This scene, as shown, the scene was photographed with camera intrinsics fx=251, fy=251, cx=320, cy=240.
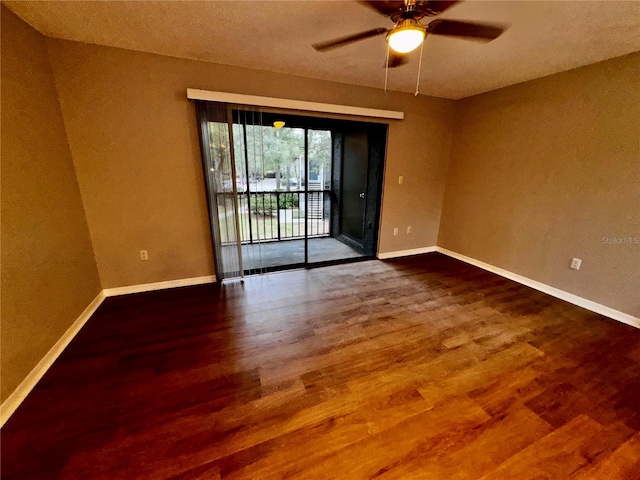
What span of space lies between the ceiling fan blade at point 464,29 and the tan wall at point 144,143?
5.36 feet

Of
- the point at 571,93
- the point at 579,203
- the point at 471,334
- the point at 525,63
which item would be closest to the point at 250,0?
the point at 525,63

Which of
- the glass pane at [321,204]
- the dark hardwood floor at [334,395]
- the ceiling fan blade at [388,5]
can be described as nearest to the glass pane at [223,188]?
the dark hardwood floor at [334,395]

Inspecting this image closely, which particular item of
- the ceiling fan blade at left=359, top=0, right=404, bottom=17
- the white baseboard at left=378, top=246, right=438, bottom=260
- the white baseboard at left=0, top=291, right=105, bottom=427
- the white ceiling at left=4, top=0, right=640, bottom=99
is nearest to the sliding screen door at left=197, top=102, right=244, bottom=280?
the white ceiling at left=4, top=0, right=640, bottom=99

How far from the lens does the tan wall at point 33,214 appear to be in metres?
1.54

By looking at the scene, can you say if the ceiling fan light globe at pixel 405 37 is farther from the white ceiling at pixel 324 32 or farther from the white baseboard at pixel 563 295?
the white baseboard at pixel 563 295

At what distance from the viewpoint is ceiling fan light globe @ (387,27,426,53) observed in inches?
54.8

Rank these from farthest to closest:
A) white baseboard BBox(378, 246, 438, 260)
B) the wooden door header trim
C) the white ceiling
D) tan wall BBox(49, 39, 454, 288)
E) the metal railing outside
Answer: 1. white baseboard BBox(378, 246, 438, 260)
2. the metal railing outside
3. the wooden door header trim
4. tan wall BBox(49, 39, 454, 288)
5. the white ceiling

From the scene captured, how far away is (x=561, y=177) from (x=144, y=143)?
4.33 m

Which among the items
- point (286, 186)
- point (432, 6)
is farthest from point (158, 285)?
point (432, 6)

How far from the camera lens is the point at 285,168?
3.41m

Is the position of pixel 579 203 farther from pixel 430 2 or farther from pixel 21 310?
pixel 21 310

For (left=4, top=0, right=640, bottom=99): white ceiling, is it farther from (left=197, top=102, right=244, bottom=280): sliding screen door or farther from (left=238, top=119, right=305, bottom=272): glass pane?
(left=238, top=119, right=305, bottom=272): glass pane

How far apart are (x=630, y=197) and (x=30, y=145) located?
4.89m

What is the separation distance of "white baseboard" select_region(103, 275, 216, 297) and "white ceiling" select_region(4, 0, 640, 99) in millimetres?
2293
